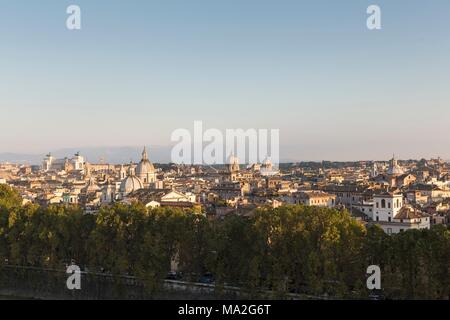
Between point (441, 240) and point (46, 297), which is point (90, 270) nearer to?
point (46, 297)

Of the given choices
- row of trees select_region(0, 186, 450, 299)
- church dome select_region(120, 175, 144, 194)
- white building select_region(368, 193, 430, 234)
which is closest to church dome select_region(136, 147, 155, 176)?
church dome select_region(120, 175, 144, 194)

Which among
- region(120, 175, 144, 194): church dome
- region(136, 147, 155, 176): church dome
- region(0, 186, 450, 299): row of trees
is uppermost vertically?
region(136, 147, 155, 176): church dome

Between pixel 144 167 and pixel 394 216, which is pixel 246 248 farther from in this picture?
pixel 144 167

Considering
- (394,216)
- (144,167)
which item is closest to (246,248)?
(394,216)

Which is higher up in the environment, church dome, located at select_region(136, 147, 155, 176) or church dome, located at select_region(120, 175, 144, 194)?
church dome, located at select_region(136, 147, 155, 176)

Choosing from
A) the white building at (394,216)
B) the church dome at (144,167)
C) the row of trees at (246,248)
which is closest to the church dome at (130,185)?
the church dome at (144,167)

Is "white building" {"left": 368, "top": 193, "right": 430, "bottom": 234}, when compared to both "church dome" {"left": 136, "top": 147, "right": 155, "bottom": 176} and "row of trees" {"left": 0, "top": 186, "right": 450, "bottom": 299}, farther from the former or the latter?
"church dome" {"left": 136, "top": 147, "right": 155, "bottom": 176}

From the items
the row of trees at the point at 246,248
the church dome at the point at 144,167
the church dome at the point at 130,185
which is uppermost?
the church dome at the point at 144,167

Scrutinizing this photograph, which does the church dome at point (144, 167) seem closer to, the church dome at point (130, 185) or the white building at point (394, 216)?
the church dome at point (130, 185)

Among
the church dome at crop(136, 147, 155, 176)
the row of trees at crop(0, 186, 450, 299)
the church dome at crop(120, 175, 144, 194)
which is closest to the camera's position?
the row of trees at crop(0, 186, 450, 299)

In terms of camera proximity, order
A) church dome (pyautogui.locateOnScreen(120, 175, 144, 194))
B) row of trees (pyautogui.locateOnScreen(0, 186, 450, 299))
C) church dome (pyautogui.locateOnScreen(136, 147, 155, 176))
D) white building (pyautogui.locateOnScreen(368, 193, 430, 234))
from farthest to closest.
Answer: church dome (pyautogui.locateOnScreen(136, 147, 155, 176)) → church dome (pyautogui.locateOnScreen(120, 175, 144, 194)) → white building (pyautogui.locateOnScreen(368, 193, 430, 234)) → row of trees (pyautogui.locateOnScreen(0, 186, 450, 299))
